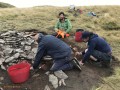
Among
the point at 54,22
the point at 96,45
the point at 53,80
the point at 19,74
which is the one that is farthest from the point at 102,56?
the point at 54,22

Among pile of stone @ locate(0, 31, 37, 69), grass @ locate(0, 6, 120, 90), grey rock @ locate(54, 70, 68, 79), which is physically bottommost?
grass @ locate(0, 6, 120, 90)

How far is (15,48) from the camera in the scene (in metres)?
10.3

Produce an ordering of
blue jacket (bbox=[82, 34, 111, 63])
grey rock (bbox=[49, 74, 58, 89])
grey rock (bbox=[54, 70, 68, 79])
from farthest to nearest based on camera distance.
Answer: blue jacket (bbox=[82, 34, 111, 63]) < grey rock (bbox=[54, 70, 68, 79]) < grey rock (bbox=[49, 74, 58, 89])

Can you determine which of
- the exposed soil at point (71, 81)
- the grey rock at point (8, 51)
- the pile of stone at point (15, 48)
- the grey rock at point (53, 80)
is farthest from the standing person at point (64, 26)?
the grey rock at point (53, 80)

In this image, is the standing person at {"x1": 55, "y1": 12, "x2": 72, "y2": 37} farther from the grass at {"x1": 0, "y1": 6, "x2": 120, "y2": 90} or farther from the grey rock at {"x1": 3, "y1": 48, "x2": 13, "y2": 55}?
the grey rock at {"x1": 3, "y1": 48, "x2": 13, "y2": 55}

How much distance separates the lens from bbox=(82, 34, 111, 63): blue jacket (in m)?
8.89

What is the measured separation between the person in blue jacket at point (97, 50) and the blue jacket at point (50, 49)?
31.5 inches

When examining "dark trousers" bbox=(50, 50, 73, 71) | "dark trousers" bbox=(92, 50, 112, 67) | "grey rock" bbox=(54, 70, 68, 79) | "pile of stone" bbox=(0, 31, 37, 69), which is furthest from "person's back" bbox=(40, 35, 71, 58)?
"pile of stone" bbox=(0, 31, 37, 69)

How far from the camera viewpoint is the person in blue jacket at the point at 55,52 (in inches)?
327

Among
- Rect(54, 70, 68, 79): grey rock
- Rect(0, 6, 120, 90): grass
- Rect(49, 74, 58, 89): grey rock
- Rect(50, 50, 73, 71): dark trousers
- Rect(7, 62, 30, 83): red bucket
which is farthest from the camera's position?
Rect(0, 6, 120, 90): grass

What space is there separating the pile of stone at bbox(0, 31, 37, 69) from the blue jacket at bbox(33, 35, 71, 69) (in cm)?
119

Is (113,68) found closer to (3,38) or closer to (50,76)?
(50,76)

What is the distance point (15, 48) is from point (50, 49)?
2308 millimetres

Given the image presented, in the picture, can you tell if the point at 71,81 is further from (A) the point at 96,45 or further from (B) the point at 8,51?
(B) the point at 8,51
